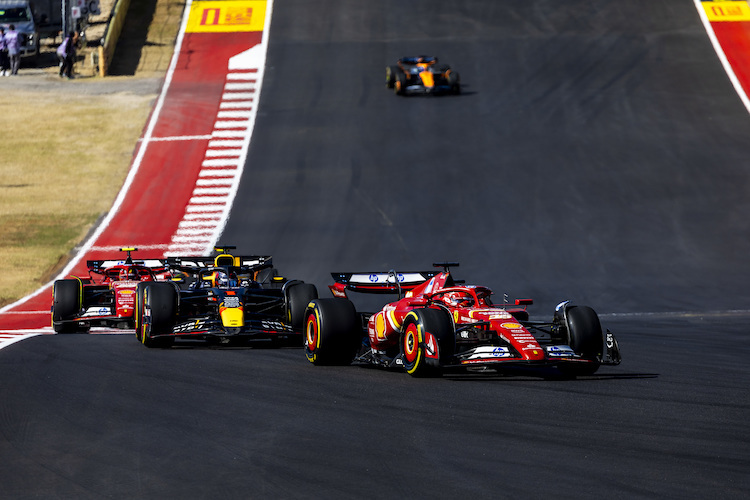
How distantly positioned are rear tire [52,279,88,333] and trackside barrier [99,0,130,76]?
24.6 meters

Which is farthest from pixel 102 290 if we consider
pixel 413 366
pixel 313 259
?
pixel 413 366

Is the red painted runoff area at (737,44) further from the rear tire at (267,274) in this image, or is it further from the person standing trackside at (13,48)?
the person standing trackside at (13,48)

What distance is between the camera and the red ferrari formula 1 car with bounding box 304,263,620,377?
12523 mm

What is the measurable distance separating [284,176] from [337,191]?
2169mm

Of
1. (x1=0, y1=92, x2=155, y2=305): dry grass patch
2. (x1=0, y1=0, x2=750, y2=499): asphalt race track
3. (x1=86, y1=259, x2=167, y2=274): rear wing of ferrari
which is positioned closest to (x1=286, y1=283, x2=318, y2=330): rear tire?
(x1=0, y1=0, x2=750, y2=499): asphalt race track

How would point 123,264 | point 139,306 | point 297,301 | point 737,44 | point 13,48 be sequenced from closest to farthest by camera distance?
point 139,306 < point 297,301 < point 123,264 < point 737,44 < point 13,48

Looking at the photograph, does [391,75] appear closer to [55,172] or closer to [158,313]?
[55,172]

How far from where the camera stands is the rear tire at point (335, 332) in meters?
13.9

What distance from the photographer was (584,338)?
1301 centimetres

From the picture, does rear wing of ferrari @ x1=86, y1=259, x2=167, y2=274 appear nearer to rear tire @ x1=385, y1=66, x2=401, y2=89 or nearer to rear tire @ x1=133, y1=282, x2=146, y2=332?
rear tire @ x1=133, y1=282, x2=146, y2=332

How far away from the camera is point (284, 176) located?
33031mm

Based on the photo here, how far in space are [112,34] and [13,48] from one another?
4.06 metres

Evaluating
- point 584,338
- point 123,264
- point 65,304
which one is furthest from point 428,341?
point 123,264

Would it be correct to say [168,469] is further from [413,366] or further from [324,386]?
[413,366]
